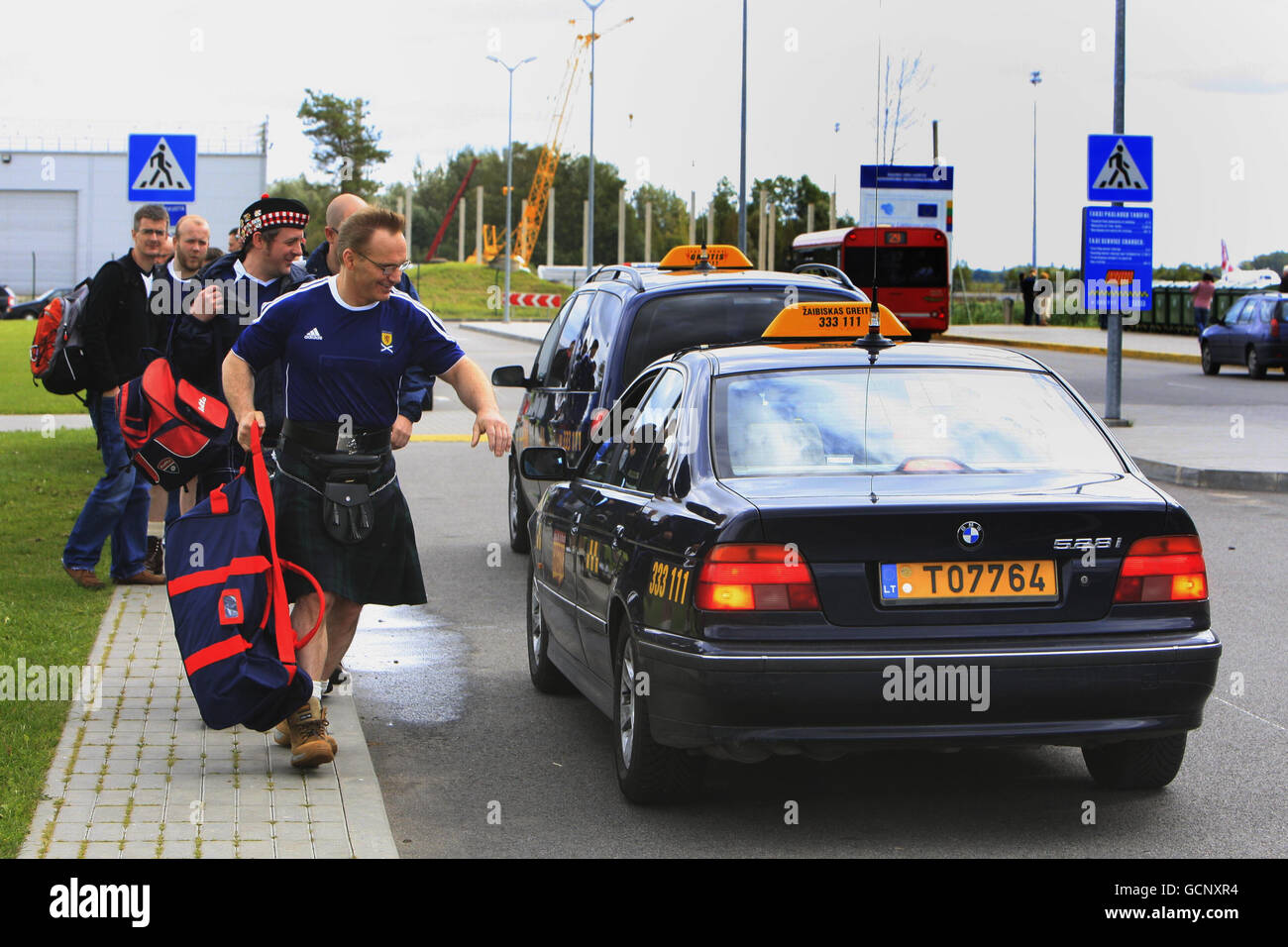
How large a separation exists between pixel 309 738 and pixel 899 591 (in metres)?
2.10

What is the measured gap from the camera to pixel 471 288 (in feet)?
303

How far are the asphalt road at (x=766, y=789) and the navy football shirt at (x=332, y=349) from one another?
1.30m

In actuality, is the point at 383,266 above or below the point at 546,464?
above

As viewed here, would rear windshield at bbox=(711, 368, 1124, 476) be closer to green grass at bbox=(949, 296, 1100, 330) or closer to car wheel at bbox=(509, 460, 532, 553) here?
car wheel at bbox=(509, 460, 532, 553)

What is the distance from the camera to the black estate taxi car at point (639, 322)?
29.6ft

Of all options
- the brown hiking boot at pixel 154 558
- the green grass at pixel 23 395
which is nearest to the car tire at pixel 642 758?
the brown hiking boot at pixel 154 558

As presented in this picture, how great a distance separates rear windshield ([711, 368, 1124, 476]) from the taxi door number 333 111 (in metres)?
0.35

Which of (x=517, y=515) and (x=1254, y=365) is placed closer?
(x=517, y=515)

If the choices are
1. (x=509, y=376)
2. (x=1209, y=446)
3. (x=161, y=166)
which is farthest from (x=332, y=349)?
(x=1209, y=446)

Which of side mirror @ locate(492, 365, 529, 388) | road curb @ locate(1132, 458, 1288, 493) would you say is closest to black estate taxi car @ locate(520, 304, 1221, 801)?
side mirror @ locate(492, 365, 529, 388)

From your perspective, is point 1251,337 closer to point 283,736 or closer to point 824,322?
point 824,322
